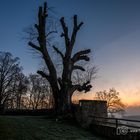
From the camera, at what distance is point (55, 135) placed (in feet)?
46.1

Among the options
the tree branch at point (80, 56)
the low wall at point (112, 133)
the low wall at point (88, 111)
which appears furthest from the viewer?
the tree branch at point (80, 56)

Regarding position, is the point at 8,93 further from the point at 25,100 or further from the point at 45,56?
the point at 45,56

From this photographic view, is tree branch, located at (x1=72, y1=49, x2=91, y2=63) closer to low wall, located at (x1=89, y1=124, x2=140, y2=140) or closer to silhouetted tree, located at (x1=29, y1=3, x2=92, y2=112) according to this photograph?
silhouetted tree, located at (x1=29, y1=3, x2=92, y2=112)

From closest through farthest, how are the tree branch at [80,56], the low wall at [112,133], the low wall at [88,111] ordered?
the low wall at [112,133], the low wall at [88,111], the tree branch at [80,56]

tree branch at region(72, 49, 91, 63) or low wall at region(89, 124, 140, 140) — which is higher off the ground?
tree branch at region(72, 49, 91, 63)

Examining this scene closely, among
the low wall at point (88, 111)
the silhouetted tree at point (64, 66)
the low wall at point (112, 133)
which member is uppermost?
the silhouetted tree at point (64, 66)

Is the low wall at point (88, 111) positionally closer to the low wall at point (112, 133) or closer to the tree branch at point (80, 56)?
the low wall at point (112, 133)

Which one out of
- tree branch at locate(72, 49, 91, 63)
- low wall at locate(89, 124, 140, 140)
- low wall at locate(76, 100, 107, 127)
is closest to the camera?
low wall at locate(89, 124, 140, 140)

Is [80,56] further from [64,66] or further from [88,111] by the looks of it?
[88,111]

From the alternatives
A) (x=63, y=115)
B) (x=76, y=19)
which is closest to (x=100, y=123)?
(x=63, y=115)

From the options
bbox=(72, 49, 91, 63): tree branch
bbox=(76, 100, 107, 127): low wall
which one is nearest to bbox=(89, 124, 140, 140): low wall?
bbox=(76, 100, 107, 127): low wall

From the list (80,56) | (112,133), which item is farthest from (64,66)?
(112,133)

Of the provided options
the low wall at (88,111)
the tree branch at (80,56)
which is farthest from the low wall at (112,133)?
the tree branch at (80,56)

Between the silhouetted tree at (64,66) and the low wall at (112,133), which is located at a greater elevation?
the silhouetted tree at (64,66)
